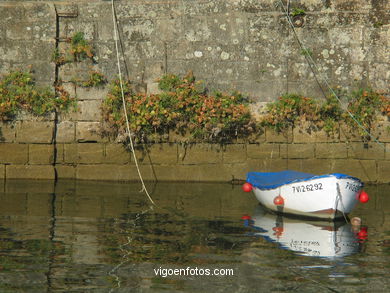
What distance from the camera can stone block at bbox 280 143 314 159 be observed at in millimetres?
15195

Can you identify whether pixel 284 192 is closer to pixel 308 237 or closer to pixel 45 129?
pixel 308 237

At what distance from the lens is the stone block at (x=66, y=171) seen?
15273 millimetres

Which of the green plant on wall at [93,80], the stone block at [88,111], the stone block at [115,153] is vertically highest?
the green plant on wall at [93,80]

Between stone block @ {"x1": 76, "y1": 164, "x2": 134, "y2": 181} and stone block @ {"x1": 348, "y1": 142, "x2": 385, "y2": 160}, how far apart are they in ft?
13.3

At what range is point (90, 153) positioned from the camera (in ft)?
50.0

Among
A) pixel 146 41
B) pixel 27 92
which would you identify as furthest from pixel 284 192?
pixel 27 92

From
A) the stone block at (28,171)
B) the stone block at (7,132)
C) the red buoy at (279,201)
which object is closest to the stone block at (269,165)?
the red buoy at (279,201)

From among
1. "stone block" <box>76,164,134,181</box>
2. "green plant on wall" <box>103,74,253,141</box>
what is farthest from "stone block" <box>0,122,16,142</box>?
"green plant on wall" <box>103,74,253,141</box>

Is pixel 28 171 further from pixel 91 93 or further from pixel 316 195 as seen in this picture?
pixel 316 195

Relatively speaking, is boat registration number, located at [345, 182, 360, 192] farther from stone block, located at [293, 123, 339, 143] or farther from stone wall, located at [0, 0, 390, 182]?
stone block, located at [293, 123, 339, 143]

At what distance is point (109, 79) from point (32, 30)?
1638mm

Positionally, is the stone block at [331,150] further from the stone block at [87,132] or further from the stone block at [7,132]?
the stone block at [7,132]

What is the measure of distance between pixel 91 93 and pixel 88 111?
330 mm

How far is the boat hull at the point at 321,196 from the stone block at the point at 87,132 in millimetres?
4027
